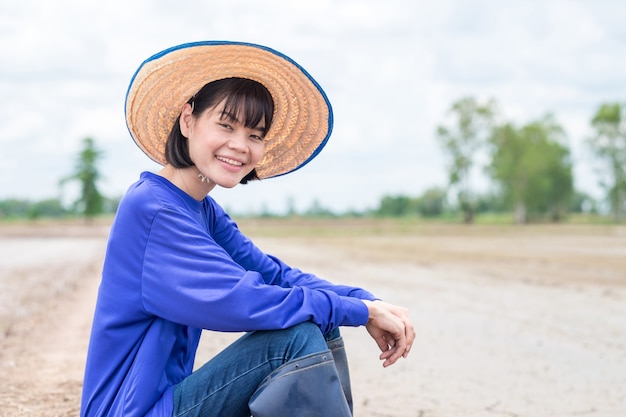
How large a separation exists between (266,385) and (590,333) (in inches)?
202

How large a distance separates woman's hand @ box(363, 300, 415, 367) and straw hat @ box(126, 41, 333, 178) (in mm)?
818

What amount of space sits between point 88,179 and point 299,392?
52.8m

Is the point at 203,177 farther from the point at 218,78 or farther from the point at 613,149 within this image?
the point at 613,149

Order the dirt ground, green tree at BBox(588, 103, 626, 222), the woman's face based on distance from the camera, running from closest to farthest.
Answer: the woman's face < the dirt ground < green tree at BBox(588, 103, 626, 222)

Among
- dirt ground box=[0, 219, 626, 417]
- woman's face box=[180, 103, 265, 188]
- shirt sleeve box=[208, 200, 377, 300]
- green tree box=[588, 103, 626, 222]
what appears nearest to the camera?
woman's face box=[180, 103, 265, 188]

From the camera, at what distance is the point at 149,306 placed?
2.06 m

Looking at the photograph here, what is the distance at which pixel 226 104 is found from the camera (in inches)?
91.8

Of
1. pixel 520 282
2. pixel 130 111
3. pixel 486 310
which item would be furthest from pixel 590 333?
pixel 130 111

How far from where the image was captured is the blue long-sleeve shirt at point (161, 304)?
6.67 feet

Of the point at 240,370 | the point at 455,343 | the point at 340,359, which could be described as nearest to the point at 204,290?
the point at 240,370

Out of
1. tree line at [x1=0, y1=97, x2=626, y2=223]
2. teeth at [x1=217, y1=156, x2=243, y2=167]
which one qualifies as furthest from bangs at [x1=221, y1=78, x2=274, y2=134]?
tree line at [x1=0, y1=97, x2=626, y2=223]

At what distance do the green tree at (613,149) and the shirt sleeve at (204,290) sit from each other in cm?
5133

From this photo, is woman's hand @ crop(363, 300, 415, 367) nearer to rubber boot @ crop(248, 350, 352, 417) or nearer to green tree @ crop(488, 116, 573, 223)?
rubber boot @ crop(248, 350, 352, 417)

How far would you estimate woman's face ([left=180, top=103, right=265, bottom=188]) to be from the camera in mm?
2318
